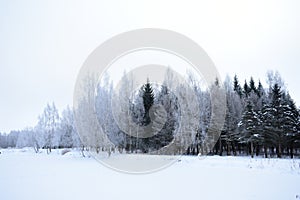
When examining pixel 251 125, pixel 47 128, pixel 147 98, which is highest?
pixel 147 98

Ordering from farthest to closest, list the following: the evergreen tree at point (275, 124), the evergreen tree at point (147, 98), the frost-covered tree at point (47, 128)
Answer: the frost-covered tree at point (47, 128) → the evergreen tree at point (147, 98) → the evergreen tree at point (275, 124)

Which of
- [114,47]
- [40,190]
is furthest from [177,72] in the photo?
[40,190]

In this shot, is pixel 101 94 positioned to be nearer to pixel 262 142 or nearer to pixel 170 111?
pixel 170 111

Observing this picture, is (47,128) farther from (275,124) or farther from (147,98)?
(275,124)

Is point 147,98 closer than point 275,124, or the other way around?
point 275,124

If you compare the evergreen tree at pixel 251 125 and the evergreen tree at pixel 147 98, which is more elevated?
the evergreen tree at pixel 147 98

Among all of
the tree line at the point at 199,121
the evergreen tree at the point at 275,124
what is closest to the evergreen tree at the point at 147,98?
the tree line at the point at 199,121

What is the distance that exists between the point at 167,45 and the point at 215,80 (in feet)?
41.9

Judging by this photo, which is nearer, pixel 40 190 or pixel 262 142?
pixel 40 190

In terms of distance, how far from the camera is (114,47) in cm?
1516

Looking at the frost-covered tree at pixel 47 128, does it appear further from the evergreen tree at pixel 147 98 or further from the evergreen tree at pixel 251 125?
the evergreen tree at pixel 251 125

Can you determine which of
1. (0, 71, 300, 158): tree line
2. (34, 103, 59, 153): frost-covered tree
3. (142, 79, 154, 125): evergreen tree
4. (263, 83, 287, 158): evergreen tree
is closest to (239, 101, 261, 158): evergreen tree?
(0, 71, 300, 158): tree line

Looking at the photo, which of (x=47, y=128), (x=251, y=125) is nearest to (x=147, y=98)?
(x=251, y=125)

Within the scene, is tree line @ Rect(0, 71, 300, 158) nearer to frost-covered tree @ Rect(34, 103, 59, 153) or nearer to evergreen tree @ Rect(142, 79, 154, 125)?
evergreen tree @ Rect(142, 79, 154, 125)
